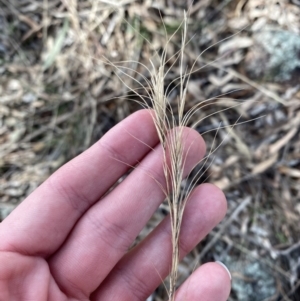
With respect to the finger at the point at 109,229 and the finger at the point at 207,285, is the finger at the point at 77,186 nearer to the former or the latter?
the finger at the point at 109,229

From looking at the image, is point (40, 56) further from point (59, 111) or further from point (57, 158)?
point (57, 158)

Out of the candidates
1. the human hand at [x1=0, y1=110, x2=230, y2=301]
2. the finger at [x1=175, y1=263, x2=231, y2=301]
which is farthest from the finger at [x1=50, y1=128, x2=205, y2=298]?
the finger at [x1=175, y1=263, x2=231, y2=301]

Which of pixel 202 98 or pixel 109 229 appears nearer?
pixel 109 229

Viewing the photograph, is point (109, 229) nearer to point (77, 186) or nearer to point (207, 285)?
point (77, 186)

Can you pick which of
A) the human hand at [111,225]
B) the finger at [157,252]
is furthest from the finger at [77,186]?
the finger at [157,252]

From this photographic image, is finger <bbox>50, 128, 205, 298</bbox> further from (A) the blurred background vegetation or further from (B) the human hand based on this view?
(A) the blurred background vegetation

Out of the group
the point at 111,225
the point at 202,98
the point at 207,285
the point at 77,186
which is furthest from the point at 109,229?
the point at 202,98
